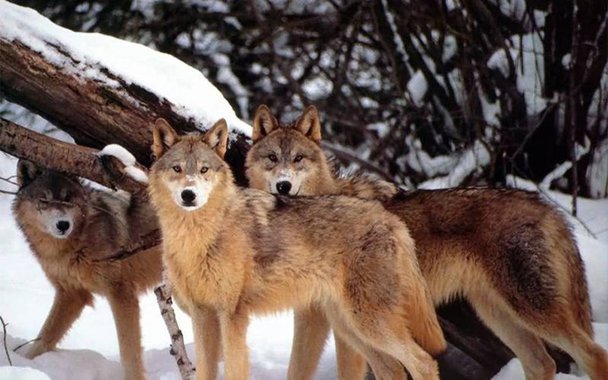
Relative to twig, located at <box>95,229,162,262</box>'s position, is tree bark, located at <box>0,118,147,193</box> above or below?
above

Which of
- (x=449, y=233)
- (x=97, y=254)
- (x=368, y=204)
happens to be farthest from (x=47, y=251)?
(x=449, y=233)

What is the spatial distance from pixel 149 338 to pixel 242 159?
6.19 feet

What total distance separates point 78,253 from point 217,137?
71.3 inches

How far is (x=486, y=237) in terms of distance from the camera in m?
5.91

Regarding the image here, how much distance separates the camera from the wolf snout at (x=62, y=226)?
6.46 m

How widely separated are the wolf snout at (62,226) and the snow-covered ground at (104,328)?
2.96 ft

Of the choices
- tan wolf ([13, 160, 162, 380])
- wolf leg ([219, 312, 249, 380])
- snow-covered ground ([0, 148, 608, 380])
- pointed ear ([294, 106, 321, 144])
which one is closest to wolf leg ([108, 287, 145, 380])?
Result: tan wolf ([13, 160, 162, 380])

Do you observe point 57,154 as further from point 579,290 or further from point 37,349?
point 579,290

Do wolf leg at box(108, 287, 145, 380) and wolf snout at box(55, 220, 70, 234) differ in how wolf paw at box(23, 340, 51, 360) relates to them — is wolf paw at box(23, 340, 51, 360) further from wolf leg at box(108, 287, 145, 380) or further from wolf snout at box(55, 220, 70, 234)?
wolf snout at box(55, 220, 70, 234)

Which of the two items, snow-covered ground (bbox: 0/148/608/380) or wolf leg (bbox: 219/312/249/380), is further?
snow-covered ground (bbox: 0/148/608/380)

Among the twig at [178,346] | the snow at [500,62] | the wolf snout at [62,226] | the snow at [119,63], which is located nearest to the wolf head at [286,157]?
the snow at [119,63]

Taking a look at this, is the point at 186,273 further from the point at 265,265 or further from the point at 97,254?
the point at 97,254

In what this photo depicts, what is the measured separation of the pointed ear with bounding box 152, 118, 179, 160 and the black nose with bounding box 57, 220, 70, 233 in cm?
138

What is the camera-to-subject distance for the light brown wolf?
5.35 meters
